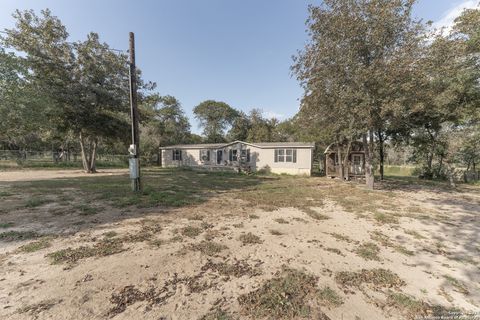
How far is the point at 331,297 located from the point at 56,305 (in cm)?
320

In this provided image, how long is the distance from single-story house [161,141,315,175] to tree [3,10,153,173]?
8609mm

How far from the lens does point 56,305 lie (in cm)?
236

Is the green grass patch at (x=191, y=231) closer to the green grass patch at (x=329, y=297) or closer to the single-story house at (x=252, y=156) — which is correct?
the green grass patch at (x=329, y=297)

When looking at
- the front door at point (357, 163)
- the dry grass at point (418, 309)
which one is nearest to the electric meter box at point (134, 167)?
the dry grass at point (418, 309)

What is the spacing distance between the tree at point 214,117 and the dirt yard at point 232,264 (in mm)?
38312

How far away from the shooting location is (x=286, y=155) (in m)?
19.2

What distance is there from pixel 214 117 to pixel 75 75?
99.9 feet

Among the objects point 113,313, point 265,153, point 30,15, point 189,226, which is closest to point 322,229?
point 189,226

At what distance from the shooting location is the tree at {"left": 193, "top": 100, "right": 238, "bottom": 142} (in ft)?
144

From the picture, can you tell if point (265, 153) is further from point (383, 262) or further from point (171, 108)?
point (171, 108)

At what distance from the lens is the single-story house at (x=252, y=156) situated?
733 inches

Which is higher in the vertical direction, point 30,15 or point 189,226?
point 30,15

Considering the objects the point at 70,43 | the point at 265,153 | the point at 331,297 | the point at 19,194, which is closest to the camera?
the point at 331,297

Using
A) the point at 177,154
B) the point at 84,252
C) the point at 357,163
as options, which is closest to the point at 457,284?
the point at 84,252
